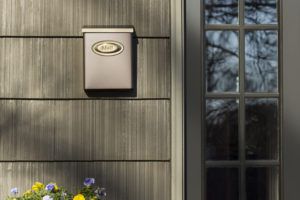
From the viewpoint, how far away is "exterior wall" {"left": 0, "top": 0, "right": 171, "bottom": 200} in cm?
335

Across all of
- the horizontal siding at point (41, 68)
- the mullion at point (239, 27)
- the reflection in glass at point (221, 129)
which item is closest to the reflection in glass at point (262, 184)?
the reflection in glass at point (221, 129)

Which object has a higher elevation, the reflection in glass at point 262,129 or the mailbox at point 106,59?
the mailbox at point 106,59

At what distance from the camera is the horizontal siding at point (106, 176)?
3342 millimetres

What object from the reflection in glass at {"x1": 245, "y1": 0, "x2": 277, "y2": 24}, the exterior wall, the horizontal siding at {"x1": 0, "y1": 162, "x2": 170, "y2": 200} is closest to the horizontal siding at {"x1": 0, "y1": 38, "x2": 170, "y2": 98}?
the exterior wall

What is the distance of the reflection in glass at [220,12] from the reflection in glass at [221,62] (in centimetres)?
7

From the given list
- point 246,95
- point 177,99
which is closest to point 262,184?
point 246,95

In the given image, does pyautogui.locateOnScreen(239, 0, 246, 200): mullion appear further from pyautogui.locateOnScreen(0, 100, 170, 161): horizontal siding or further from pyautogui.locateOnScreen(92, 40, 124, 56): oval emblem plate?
pyautogui.locateOnScreen(92, 40, 124, 56): oval emblem plate

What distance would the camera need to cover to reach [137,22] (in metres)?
3.39

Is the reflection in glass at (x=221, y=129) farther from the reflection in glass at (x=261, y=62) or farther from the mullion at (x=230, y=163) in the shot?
the reflection in glass at (x=261, y=62)

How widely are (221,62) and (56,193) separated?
115 cm

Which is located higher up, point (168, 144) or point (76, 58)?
point (76, 58)

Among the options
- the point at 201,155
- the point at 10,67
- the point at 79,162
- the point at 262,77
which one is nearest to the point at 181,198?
the point at 201,155

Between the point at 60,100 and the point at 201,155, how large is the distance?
2.70ft

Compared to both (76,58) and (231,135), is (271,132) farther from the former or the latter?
(76,58)
